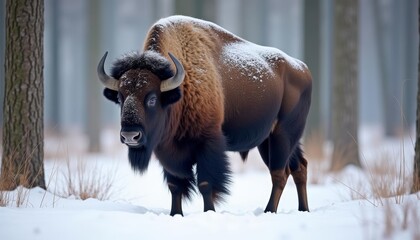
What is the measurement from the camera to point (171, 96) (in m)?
5.38

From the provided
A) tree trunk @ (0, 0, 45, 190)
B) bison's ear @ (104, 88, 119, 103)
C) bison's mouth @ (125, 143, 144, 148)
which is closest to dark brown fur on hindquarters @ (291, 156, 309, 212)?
bison's mouth @ (125, 143, 144, 148)

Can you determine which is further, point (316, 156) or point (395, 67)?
point (395, 67)

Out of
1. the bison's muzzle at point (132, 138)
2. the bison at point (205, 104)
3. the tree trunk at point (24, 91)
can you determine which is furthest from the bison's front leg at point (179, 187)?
the tree trunk at point (24, 91)

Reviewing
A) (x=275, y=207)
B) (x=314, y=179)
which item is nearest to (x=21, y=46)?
(x=275, y=207)

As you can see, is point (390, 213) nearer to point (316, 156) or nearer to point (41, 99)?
point (41, 99)

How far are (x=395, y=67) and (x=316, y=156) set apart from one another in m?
18.5

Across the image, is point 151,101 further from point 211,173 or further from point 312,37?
point 312,37

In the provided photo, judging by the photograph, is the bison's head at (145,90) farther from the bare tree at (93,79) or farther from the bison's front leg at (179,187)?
the bare tree at (93,79)

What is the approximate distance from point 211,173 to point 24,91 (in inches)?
87.4

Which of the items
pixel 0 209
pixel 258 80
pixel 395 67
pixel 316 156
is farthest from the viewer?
pixel 395 67

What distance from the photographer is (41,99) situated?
6.04 meters

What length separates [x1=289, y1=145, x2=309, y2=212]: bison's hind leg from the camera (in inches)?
257

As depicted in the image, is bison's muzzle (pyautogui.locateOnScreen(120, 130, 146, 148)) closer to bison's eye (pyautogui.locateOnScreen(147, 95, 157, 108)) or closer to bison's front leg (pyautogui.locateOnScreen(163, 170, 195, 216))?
bison's eye (pyautogui.locateOnScreen(147, 95, 157, 108))

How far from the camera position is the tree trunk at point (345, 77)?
10.4 metres
